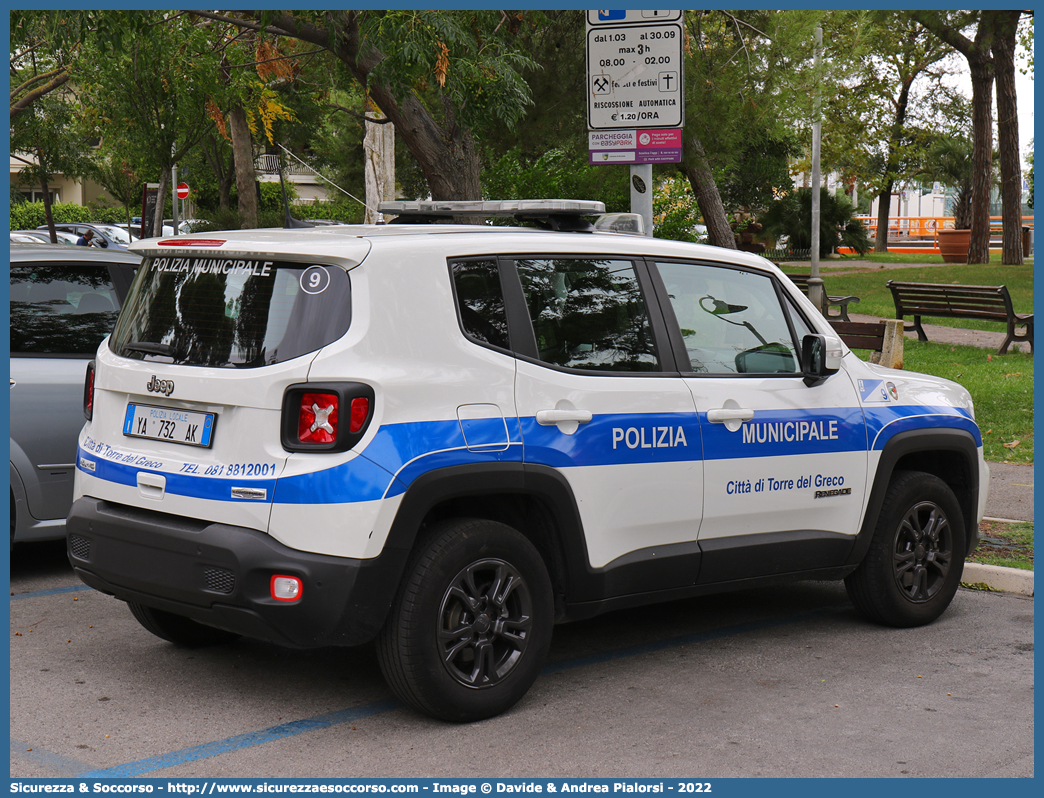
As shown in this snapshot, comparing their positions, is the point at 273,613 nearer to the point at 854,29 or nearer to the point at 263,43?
the point at 263,43

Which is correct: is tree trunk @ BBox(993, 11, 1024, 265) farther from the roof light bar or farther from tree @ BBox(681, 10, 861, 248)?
the roof light bar

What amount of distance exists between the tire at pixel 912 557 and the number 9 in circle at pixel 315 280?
9.86 feet

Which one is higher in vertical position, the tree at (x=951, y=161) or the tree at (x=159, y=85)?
the tree at (x=951, y=161)

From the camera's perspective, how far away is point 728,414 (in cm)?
516

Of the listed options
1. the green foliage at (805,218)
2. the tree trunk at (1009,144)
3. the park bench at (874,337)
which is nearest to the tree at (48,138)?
the park bench at (874,337)

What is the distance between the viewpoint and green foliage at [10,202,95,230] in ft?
193

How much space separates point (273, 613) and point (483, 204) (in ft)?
7.72

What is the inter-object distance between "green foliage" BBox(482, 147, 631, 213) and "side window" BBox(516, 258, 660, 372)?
36.9 feet

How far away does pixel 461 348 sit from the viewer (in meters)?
4.52

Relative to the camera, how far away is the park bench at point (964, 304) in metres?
15.6

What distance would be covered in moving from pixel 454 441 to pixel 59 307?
10.8ft

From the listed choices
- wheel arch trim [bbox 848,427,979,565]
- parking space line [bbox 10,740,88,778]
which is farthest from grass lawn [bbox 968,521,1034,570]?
parking space line [bbox 10,740,88,778]

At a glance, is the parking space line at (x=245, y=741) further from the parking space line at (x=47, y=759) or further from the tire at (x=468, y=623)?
the tire at (x=468, y=623)

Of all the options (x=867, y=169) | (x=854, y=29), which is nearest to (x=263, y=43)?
(x=854, y=29)
